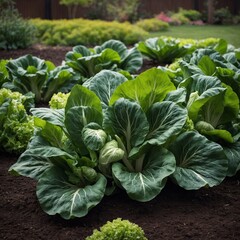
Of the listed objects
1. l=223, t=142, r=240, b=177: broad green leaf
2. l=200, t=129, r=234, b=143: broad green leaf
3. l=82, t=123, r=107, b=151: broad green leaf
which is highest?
l=82, t=123, r=107, b=151: broad green leaf

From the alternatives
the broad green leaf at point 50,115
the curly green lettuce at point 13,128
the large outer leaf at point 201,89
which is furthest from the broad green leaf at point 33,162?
the large outer leaf at point 201,89

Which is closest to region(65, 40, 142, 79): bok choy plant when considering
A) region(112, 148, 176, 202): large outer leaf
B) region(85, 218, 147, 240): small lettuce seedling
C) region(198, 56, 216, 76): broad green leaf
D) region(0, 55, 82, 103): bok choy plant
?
region(0, 55, 82, 103): bok choy plant

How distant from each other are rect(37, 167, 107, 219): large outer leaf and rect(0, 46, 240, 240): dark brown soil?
3.9 inches

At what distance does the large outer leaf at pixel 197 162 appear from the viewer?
11.0 feet

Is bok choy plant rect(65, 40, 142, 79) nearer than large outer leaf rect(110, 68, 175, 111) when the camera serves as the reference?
No

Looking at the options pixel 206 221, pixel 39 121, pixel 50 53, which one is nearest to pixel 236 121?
pixel 206 221

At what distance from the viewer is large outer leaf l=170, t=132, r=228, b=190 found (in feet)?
11.0

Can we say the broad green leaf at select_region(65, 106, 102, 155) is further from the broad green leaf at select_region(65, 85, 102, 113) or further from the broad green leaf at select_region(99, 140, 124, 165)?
the broad green leaf at select_region(99, 140, 124, 165)

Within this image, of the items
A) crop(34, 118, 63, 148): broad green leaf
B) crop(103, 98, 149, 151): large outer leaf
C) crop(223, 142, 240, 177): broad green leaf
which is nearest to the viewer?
crop(103, 98, 149, 151): large outer leaf

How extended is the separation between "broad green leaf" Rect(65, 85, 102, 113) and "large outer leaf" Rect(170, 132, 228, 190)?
71 cm

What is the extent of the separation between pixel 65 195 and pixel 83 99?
2.63 feet

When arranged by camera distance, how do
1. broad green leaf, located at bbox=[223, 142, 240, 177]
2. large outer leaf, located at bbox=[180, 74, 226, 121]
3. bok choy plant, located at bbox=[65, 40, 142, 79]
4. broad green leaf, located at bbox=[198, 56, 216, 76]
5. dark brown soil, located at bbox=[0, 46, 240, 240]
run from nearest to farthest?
dark brown soil, located at bbox=[0, 46, 240, 240], large outer leaf, located at bbox=[180, 74, 226, 121], broad green leaf, located at bbox=[223, 142, 240, 177], broad green leaf, located at bbox=[198, 56, 216, 76], bok choy plant, located at bbox=[65, 40, 142, 79]

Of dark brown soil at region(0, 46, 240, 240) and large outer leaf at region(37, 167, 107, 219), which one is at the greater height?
large outer leaf at region(37, 167, 107, 219)

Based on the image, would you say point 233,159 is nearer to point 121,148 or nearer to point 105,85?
point 121,148
